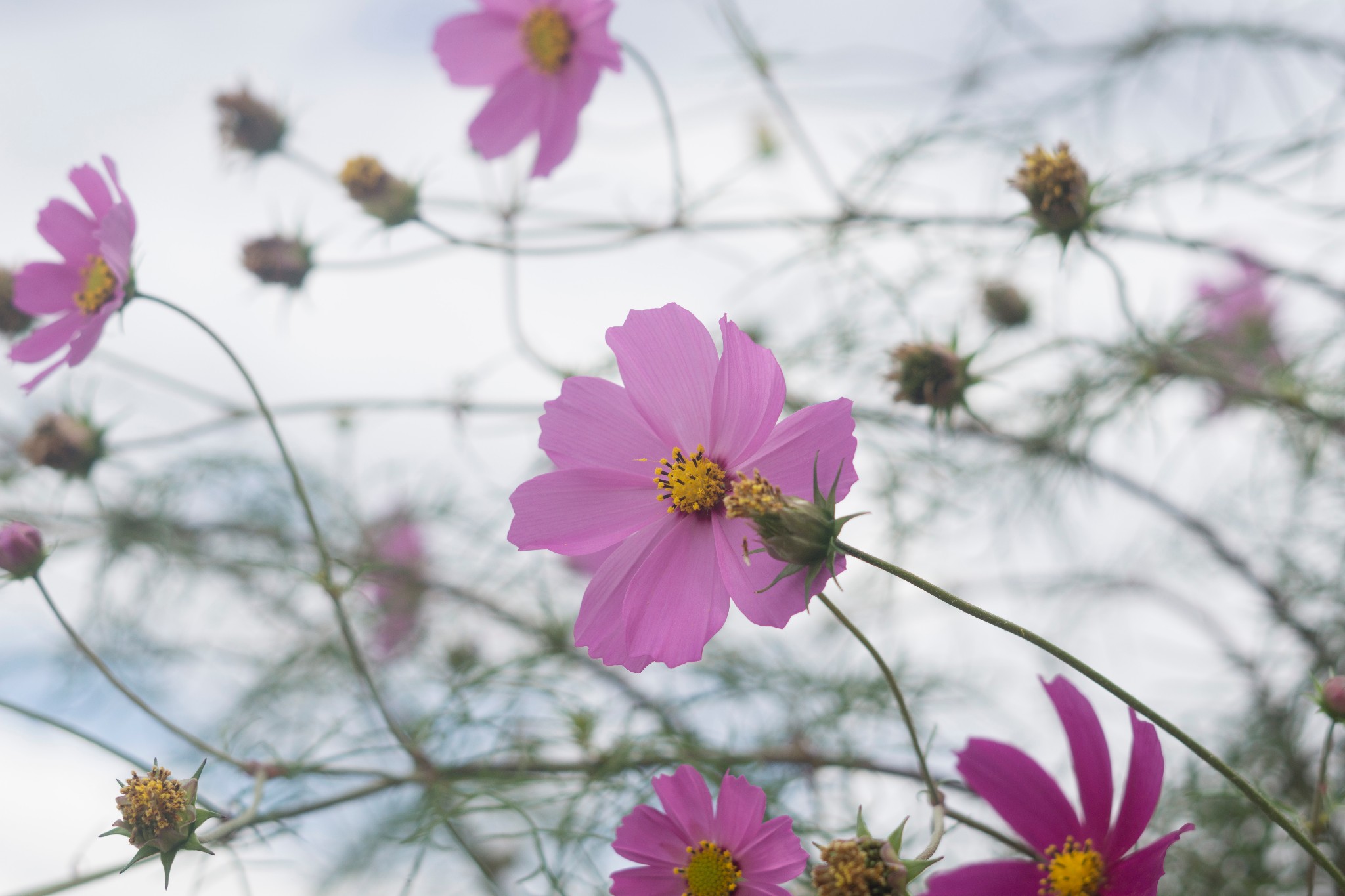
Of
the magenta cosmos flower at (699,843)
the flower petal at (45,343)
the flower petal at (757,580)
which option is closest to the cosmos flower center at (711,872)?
the magenta cosmos flower at (699,843)

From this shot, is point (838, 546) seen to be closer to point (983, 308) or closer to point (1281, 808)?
point (1281, 808)

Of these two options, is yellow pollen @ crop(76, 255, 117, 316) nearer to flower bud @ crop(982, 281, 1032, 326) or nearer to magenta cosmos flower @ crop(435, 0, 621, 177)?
magenta cosmos flower @ crop(435, 0, 621, 177)

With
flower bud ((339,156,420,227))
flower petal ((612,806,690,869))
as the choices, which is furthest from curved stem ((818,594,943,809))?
flower bud ((339,156,420,227))

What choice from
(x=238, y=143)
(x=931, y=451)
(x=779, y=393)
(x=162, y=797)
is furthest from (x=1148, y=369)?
(x=238, y=143)

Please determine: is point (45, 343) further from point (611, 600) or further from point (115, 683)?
point (611, 600)

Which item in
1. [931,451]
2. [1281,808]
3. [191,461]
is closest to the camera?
[1281,808]

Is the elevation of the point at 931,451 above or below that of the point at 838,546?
above
